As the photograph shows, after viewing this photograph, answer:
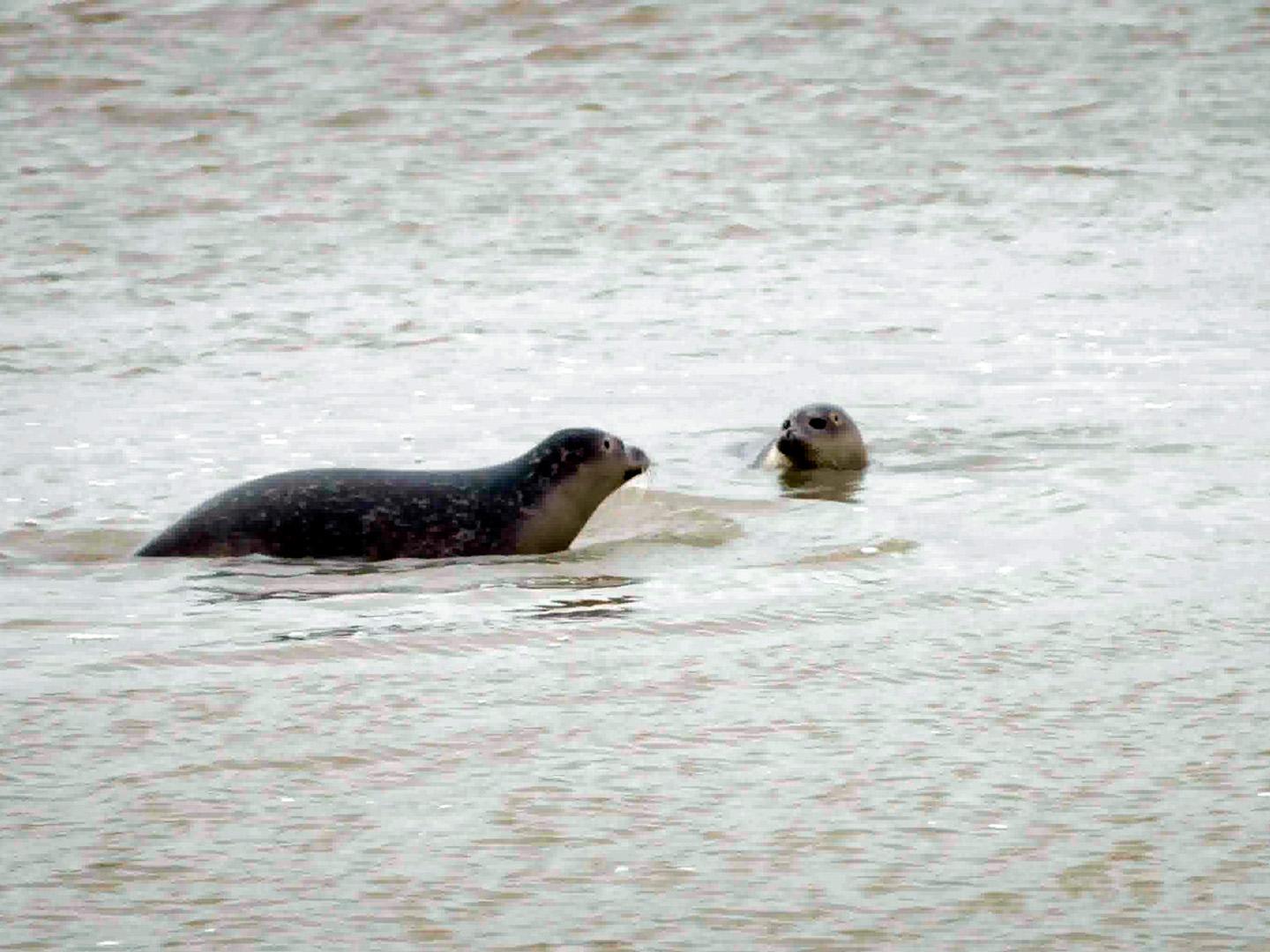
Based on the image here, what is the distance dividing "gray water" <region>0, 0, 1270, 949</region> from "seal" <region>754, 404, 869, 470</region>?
16 centimetres

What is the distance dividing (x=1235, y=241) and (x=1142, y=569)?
794cm

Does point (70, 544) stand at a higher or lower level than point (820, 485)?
higher

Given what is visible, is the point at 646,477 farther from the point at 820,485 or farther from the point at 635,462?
the point at 820,485

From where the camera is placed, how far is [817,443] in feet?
31.3

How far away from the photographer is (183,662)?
21.7 feet

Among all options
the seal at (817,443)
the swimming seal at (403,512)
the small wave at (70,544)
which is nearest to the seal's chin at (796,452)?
the seal at (817,443)

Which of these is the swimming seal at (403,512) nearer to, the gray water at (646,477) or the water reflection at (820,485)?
the gray water at (646,477)

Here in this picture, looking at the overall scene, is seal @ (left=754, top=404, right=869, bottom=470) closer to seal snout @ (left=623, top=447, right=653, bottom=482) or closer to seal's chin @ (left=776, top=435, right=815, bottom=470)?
seal's chin @ (left=776, top=435, right=815, bottom=470)

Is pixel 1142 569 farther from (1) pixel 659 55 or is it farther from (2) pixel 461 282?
(1) pixel 659 55

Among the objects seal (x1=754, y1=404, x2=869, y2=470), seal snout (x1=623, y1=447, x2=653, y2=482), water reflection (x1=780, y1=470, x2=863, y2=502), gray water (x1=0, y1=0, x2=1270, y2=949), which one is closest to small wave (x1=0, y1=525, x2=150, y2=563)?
gray water (x1=0, y1=0, x2=1270, y2=949)

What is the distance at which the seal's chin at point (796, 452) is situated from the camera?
9.49 metres

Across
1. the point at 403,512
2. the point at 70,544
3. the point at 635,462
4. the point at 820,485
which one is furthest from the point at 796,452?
the point at 70,544

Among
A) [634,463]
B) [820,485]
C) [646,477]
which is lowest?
[820,485]

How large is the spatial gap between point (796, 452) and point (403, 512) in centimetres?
210
